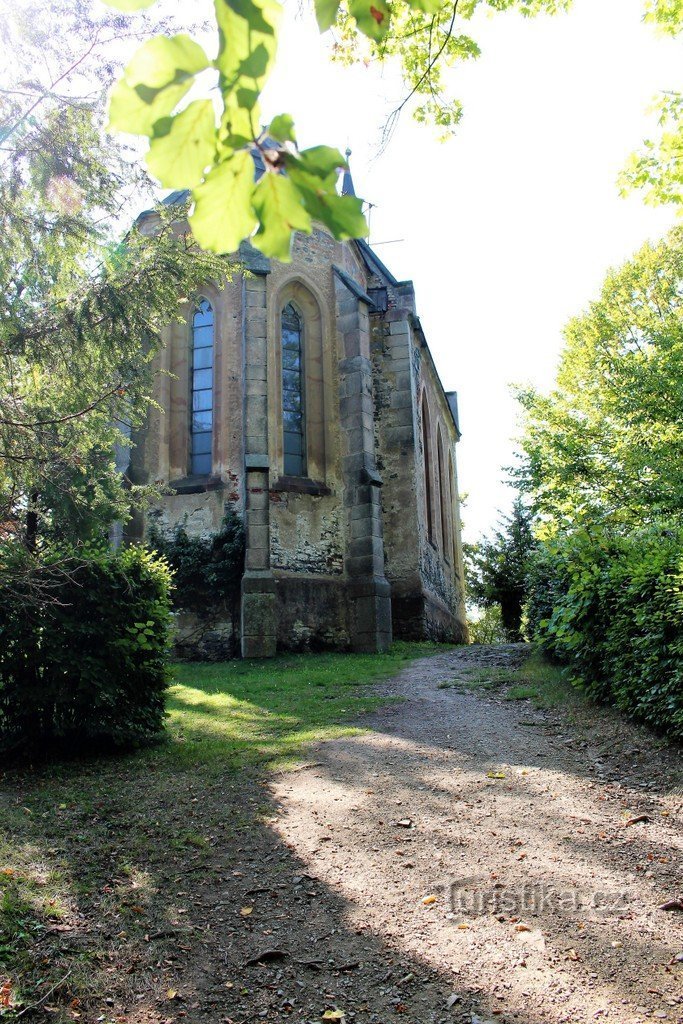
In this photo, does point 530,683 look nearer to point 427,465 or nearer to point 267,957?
point 267,957

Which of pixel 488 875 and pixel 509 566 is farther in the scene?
pixel 509 566

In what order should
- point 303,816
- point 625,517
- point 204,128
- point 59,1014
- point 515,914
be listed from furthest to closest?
point 625,517 → point 303,816 → point 515,914 → point 59,1014 → point 204,128

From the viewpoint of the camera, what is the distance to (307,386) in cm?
1745

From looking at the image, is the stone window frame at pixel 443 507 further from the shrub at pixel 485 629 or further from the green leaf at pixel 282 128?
the green leaf at pixel 282 128

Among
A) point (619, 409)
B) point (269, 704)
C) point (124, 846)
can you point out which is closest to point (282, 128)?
point (124, 846)

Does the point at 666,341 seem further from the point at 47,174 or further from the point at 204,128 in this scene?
the point at 204,128

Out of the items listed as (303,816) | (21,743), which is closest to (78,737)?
(21,743)

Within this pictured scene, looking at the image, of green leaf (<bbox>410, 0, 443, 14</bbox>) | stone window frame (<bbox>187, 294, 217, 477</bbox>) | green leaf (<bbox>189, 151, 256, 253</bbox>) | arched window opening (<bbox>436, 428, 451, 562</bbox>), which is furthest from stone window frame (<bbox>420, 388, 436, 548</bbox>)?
green leaf (<bbox>189, 151, 256, 253</bbox>)

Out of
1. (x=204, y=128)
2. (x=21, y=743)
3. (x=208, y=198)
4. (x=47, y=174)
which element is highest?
(x=47, y=174)

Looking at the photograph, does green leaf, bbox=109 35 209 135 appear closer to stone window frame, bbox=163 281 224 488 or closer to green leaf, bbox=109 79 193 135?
green leaf, bbox=109 79 193 135

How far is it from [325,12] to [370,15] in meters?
0.18

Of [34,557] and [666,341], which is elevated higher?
[666,341]

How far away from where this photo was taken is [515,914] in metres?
4.57

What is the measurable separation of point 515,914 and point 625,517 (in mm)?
8925
